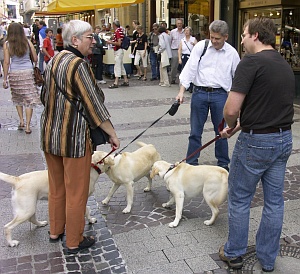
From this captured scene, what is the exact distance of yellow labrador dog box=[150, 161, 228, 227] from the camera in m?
3.82

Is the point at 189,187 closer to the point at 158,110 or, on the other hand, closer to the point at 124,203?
the point at 124,203

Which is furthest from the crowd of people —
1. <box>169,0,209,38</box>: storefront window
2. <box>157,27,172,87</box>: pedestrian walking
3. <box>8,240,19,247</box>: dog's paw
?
<box>169,0,209,38</box>: storefront window

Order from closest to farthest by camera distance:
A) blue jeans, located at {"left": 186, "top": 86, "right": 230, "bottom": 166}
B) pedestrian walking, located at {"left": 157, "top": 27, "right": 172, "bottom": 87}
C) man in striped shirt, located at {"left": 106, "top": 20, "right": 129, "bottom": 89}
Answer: blue jeans, located at {"left": 186, "top": 86, "right": 230, "bottom": 166}
pedestrian walking, located at {"left": 157, "top": 27, "right": 172, "bottom": 87}
man in striped shirt, located at {"left": 106, "top": 20, "right": 129, "bottom": 89}

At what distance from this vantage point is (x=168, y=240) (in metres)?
3.71

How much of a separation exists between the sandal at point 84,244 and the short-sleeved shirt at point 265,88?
1763mm

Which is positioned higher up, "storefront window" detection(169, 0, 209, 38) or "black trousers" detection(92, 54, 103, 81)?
"storefront window" detection(169, 0, 209, 38)

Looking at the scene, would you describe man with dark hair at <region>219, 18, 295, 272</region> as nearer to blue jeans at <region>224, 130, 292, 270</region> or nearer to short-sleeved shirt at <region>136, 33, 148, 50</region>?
blue jeans at <region>224, 130, 292, 270</region>

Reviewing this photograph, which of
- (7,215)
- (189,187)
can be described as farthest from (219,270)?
(7,215)

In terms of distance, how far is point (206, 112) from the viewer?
5191mm

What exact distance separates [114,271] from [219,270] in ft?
2.81

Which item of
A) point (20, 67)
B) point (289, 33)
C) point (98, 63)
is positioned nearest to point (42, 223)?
point (20, 67)

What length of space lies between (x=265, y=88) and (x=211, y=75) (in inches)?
87.9

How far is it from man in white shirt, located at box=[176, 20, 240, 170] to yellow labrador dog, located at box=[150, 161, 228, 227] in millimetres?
1206

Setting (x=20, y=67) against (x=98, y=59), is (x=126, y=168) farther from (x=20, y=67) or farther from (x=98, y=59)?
(x=98, y=59)
